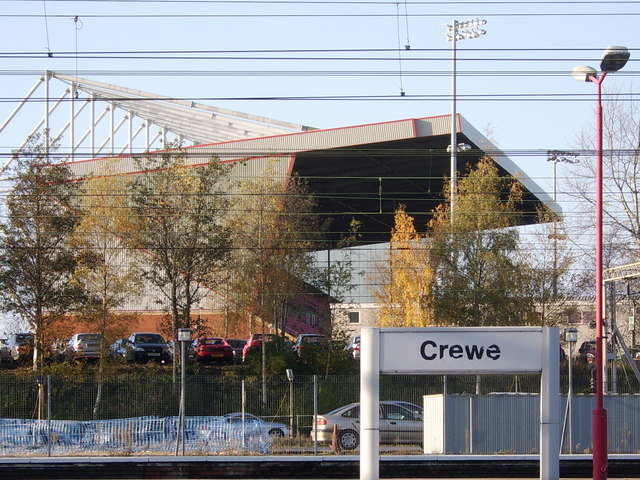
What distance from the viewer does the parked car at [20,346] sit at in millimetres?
38125

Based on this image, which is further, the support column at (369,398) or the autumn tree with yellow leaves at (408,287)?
the autumn tree with yellow leaves at (408,287)

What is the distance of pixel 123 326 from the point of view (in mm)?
40156

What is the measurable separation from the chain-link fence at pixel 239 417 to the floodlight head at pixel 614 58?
8.50 metres

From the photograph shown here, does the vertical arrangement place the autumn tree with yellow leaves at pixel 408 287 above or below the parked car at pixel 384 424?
above

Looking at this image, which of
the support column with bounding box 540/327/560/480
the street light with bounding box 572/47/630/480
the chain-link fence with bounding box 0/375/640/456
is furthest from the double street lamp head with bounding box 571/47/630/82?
the chain-link fence with bounding box 0/375/640/456

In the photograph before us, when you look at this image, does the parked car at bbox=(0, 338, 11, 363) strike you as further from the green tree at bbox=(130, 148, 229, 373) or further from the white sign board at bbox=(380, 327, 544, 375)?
the white sign board at bbox=(380, 327, 544, 375)

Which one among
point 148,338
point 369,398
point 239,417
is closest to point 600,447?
point 369,398

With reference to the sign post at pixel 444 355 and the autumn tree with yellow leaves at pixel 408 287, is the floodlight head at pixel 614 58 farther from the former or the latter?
the autumn tree with yellow leaves at pixel 408 287

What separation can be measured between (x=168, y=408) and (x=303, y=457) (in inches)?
241

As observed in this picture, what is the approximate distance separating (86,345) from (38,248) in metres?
5.04

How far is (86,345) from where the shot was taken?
39.8m

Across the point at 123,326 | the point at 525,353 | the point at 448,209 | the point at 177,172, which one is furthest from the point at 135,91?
the point at 525,353

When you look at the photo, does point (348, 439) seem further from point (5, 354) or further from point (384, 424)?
point (5, 354)

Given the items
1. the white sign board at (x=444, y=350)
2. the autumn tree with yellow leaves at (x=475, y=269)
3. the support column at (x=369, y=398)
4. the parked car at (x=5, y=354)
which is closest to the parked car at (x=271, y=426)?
the support column at (x=369, y=398)
